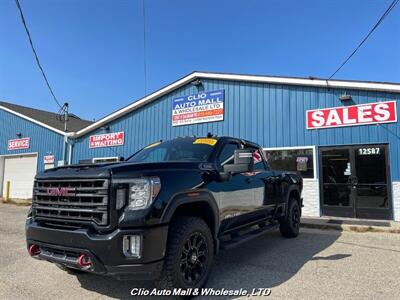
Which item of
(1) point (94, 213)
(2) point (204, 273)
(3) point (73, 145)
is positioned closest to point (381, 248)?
(2) point (204, 273)

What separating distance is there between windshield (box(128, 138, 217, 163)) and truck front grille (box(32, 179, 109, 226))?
1388 mm

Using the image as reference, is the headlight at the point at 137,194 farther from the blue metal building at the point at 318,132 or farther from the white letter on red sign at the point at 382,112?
the white letter on red sign at the point at 382,112

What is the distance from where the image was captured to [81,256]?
351 centimetres

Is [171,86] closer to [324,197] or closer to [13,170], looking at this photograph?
[324,197]

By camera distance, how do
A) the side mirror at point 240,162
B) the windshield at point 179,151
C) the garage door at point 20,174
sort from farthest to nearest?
the garage door at point 20,174, the windshield at point 179,151, the side mirror at point 240,162

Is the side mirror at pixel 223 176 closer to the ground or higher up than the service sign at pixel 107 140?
closer to the ground

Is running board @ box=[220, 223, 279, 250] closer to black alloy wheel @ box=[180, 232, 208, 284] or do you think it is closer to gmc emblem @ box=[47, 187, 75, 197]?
black alloy wheel @ box=[180, 232, 208, 284]

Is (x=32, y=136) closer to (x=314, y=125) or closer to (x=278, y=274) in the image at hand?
(x=314, y=125)

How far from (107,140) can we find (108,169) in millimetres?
14264

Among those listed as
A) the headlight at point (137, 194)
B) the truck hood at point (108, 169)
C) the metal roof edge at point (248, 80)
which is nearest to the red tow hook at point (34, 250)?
the truck hood at point (108, 169)

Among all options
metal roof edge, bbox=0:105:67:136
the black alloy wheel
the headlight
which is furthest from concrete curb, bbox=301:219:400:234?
metal roof edge, bbox=0:105:67:136

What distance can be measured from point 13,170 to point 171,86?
12.9m

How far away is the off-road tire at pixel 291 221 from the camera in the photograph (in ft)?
24.9

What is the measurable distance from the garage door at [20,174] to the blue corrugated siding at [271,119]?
822cm
